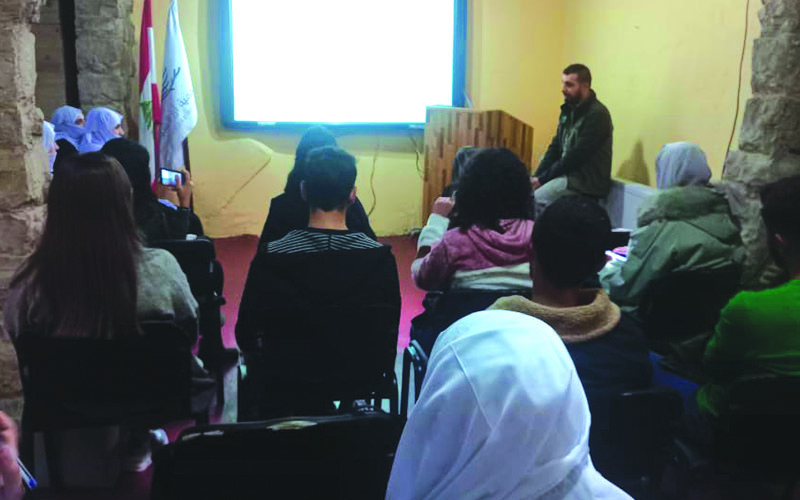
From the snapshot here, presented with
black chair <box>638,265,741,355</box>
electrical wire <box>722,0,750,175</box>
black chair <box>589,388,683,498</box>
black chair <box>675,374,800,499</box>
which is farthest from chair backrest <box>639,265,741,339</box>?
electrical wire <box>722,0,750,175</box>

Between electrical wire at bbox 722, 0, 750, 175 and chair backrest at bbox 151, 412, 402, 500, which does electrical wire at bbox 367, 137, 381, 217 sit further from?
chair backrest at bbox 151, 412, 402, 500

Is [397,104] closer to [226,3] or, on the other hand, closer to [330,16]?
[330,16]

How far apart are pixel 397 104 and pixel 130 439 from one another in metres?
3.97

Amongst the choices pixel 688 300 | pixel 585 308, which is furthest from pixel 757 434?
pixel 688 300

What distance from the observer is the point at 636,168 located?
192 inches

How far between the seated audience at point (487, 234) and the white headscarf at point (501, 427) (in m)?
1.15

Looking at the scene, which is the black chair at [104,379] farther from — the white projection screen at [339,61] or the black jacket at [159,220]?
the white projection screen at [339,61]

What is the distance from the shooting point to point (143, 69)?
200 inches

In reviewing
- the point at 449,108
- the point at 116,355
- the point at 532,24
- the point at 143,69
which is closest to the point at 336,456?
the point at 116,355

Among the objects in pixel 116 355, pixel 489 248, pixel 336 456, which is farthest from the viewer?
pixel 489 248

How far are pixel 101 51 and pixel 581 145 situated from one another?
3325 millimetres

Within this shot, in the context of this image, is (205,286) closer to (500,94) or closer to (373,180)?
(373,180)

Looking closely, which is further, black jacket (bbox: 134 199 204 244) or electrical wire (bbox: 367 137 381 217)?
electrical wire (bbox: 367 137 381 217)

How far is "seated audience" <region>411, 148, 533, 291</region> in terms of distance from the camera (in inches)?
86.4
